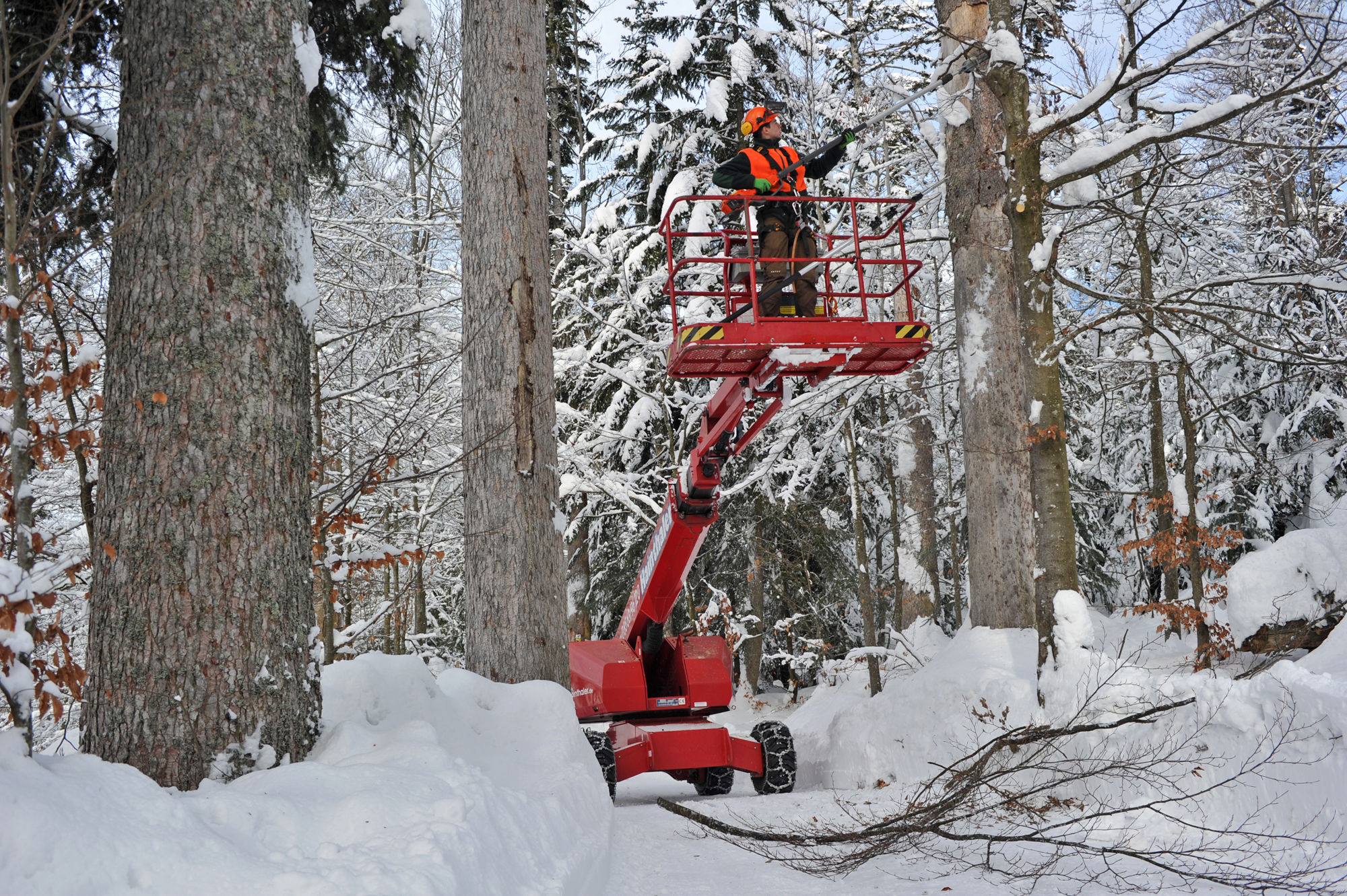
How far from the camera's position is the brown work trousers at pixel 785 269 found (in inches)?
298

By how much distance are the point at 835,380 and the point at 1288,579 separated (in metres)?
5.20

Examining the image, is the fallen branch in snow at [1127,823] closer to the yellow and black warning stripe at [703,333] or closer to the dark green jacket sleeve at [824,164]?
the yellow and black warning stripe at [703,333]

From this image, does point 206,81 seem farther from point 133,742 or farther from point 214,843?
point 214,843

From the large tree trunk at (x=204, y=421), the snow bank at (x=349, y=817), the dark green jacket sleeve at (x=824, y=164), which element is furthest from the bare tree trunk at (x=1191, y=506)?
the large tree trunk at (x=204, y=421)

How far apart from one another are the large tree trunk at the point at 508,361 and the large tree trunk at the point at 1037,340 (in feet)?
12.6

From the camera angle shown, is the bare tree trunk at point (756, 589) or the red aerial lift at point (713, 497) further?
the bare tree trunk at point (756, 589)

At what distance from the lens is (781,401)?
7.48 m

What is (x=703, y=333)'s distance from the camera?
Answer: 6645 millimetres

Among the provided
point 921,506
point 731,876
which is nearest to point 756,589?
point 921,506

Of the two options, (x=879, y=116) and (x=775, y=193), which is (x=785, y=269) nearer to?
(x=775, y=193)

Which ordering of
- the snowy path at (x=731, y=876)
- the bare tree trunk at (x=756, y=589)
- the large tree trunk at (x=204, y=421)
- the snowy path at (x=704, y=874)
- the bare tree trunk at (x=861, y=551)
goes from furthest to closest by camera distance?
the bare tree trunk at (x=756, y=589)
the bare tree trunk at (x=861, y=551)
the snowy path at (x=704, y=874)
the snowy path at (x=731, y=876)
the large tree trunk at (x=204, y=421)

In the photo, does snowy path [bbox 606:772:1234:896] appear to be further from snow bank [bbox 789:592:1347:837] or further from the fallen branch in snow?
snow bank [bbox 789:592:1347:837]

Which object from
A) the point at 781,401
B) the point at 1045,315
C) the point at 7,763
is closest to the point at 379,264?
the point at 781,401

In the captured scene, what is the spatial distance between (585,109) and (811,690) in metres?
14.3
